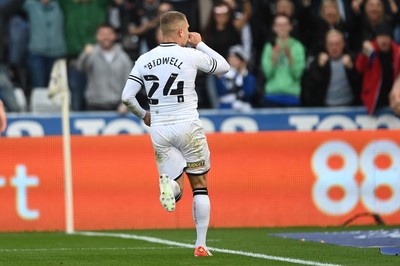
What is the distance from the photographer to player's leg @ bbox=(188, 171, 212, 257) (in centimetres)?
1176

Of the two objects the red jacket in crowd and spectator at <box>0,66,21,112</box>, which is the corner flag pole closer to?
spectator at <box>0,66,21,112</box>

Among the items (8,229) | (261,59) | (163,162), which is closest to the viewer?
(163,162)

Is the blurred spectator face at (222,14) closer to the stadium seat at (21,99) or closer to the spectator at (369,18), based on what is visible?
the spectator at (369,18)

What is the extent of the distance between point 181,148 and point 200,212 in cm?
67

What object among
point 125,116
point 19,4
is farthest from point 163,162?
point 19,4

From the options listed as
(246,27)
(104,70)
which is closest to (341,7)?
(246,27)

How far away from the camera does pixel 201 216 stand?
11.9m

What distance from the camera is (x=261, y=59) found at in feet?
69.6

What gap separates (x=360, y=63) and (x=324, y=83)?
2.50 feet

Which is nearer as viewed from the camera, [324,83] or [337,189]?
[337,189]

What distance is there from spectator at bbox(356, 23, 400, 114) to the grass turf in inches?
134

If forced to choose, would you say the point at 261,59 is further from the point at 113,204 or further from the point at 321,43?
the point at 113,204

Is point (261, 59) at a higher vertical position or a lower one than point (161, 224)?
higher

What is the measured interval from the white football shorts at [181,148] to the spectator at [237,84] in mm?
8287
